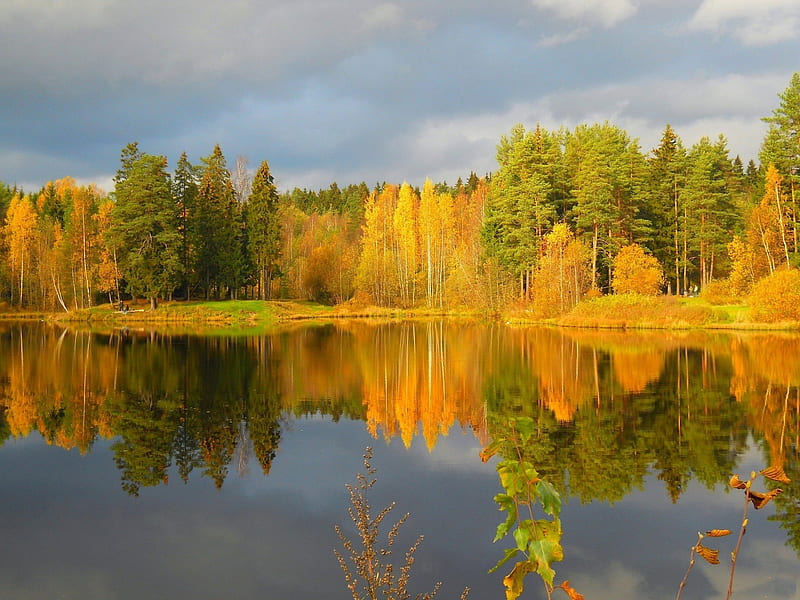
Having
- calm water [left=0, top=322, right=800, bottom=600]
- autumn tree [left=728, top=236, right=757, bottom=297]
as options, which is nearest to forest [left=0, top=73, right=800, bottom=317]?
autumn tree [left=728, top=236, right=757, bottom=297]

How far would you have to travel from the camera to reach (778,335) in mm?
33812

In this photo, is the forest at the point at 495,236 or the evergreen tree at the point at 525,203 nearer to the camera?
the forest at the point at 495,236

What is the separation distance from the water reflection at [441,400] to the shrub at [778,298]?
5.44 meters

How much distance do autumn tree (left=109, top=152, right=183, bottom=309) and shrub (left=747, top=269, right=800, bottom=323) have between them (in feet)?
135

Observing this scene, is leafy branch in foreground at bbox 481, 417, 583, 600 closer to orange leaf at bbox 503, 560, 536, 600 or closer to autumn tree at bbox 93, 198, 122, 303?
orange leaf at bbox 503, 560, 536, 600

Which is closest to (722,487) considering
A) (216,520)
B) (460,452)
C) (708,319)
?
(460,452)

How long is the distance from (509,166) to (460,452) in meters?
47.5

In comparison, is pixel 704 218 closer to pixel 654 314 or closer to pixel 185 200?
pixel 654 314

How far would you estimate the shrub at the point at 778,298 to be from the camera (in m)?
36.0

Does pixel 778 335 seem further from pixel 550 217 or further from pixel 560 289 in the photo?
pixel 550 217

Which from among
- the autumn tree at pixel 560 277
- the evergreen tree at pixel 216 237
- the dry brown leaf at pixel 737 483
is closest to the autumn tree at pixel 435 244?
the autumn tree at pixel 560 277

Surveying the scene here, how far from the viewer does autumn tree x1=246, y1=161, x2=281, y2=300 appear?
58750 mm

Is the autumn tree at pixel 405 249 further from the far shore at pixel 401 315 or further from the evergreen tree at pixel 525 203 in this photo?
the evergreen tree at pixel 525 203

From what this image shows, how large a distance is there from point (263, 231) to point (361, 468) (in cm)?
4953
